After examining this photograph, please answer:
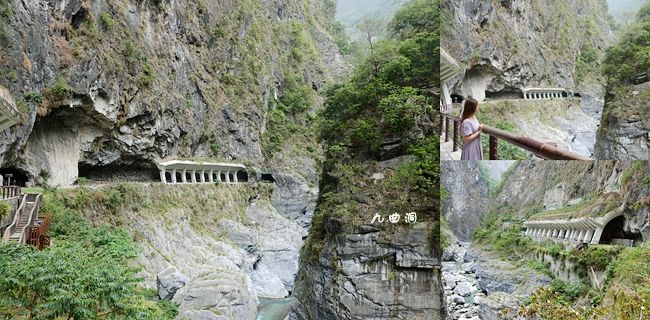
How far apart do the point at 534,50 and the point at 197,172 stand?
1087 cm

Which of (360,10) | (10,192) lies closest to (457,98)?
(360,10)

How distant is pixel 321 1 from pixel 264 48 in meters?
Result: 3.29

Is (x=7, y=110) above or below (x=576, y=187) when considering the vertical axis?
above

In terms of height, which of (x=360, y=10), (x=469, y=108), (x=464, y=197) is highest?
(x=360, y=10)

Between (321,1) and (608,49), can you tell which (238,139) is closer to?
(321,1)

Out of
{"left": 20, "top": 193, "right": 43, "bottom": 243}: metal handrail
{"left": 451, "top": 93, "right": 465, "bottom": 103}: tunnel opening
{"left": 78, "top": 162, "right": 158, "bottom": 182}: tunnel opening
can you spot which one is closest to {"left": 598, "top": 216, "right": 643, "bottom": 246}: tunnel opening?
{"left": 451, "top": 93, "right": 465, "bottom": 103}: tunnel opening

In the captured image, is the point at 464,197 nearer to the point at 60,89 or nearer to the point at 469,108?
the point at 469,108

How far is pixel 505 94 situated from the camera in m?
4.32

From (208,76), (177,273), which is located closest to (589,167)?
(177,273)

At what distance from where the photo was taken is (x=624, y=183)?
382cm

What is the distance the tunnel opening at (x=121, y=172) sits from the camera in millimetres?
12289

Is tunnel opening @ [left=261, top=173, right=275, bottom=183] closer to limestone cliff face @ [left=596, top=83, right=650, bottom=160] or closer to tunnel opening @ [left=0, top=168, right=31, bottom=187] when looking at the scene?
tunnel opening @ [left=0, top=168, right=31, bottom=187]

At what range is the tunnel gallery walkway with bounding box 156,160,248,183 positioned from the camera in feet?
43.6

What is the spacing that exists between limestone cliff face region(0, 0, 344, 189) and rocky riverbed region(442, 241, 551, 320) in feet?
22.0
